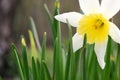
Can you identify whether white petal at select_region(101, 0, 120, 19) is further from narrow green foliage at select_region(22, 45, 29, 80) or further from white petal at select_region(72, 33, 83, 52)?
narrow green foliage at select_region(22, 45, 29, 80)

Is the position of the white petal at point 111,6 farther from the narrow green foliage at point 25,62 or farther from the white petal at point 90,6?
the narrow green foliage at point 25,62

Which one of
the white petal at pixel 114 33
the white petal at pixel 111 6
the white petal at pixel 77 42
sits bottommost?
the white petal at pixel 77 42

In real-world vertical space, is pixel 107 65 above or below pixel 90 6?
below

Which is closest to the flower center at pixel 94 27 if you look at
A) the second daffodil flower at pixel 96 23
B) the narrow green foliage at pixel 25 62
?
the second daffodil flower at pixel 96 23

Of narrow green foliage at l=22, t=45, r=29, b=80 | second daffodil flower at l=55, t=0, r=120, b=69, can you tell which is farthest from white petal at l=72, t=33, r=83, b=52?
narrow green foliage at l=22, t=45, r=29, b=80

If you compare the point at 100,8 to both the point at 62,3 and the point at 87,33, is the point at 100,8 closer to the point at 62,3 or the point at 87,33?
the point at 87,33

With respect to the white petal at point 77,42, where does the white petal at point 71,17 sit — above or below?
above

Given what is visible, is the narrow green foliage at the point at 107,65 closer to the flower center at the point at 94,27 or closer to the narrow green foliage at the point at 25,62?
the flower center at the point at 94,27

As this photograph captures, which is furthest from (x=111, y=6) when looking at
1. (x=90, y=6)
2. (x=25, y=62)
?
(x=25, y=62)

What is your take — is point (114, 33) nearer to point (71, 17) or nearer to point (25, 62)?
point (71, 17)
